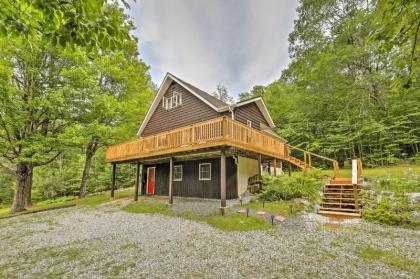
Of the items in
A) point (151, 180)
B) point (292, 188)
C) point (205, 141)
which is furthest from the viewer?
point (151, 180)

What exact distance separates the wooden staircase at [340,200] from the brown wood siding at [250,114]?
603 centimetres

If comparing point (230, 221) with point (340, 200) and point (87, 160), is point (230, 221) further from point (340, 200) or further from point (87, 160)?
point (87, 160)

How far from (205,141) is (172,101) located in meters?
6.82

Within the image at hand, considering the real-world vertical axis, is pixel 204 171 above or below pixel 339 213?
above

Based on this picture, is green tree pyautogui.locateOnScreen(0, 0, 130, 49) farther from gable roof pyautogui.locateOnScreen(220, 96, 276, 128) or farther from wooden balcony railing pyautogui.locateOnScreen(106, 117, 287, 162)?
gable roof pyautogui.locateOnScreen(220, 96, 276, 128)

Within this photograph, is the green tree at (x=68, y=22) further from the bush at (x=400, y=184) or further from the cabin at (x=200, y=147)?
the bush at (x=400, y=184)

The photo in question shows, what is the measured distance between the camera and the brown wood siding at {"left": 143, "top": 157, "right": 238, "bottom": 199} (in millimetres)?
11773

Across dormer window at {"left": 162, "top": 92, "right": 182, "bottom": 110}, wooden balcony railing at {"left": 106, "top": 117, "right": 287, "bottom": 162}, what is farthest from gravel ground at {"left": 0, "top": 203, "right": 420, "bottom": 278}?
dormer window at {"left": 162, "top": 92, "right": 182, "bottom": 110}

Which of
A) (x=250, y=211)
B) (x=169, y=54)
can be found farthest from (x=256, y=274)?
(x=169, y=54)

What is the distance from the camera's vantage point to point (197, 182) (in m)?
12.8

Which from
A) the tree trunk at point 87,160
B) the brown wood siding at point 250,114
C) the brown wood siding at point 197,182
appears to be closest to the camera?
the brown wood siding at point 197,182

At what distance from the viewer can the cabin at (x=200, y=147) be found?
9.05 m

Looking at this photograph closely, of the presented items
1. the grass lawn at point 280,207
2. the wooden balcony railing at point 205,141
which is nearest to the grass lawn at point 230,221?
the grass lawn at point 280,207

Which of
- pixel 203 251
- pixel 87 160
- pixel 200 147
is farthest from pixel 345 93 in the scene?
pixel 87 160
